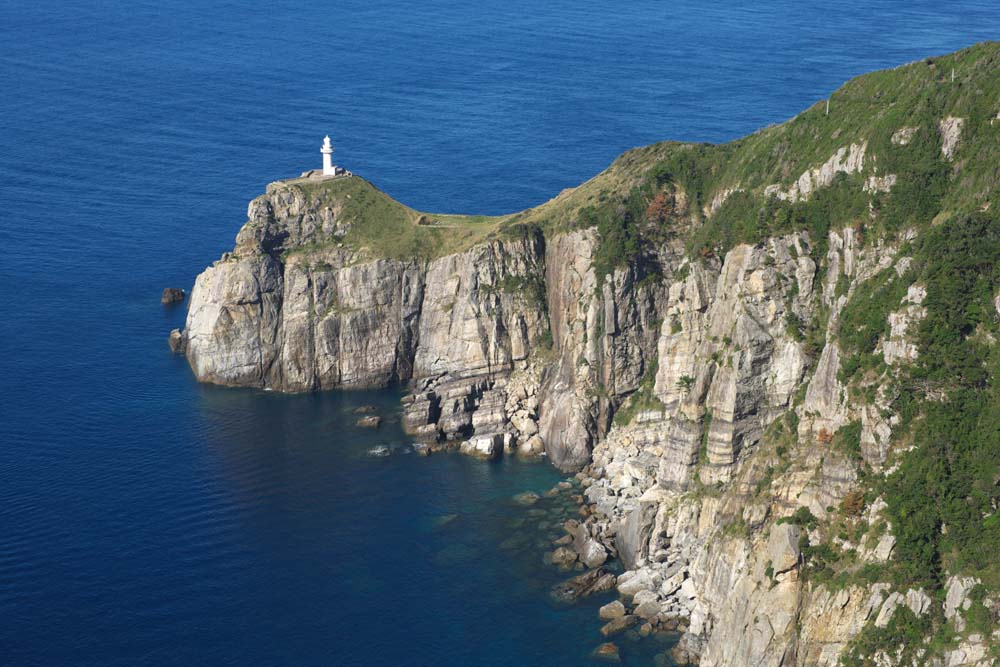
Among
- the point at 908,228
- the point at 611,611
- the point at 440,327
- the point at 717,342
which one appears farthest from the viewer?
the point at 440,327

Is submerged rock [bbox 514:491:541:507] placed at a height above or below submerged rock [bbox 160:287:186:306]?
below

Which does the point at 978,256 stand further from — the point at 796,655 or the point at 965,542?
the point at 796,655

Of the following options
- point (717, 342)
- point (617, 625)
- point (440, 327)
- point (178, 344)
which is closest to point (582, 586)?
point (617, 625)

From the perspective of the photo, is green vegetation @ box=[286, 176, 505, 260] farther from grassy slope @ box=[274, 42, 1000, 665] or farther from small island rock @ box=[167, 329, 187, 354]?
small island rock @ box=[167, 329, 187, 354]

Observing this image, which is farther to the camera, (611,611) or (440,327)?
Answer: (440,327)

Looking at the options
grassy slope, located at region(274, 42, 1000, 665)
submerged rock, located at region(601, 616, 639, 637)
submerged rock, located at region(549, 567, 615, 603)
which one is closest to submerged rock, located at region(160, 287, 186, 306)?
grassy slope, located at region(274, 42, 1000, 665)

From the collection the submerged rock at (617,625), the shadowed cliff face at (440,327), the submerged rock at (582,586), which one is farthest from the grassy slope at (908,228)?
the submerged rock at (582,586)

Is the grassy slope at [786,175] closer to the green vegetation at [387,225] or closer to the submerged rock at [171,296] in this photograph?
the green vegetation at [387,225]

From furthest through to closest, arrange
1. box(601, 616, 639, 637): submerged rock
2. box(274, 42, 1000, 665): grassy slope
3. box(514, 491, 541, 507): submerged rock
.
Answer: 1. box(514, 491, 541, 507): submerged rock
2. box(601, 616, 639, 637): submerged rock
3. box(274, 42, 1000, 665): grassy slope

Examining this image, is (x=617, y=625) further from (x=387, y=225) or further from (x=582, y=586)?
(x=387, y=225)
